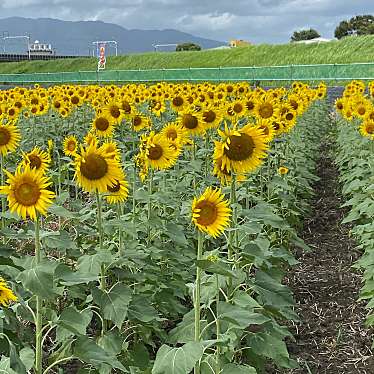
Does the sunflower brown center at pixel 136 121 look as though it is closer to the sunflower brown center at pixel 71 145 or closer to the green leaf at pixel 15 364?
the sunflower brown center at pixel 71 145

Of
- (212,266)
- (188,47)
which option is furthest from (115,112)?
(188,47)

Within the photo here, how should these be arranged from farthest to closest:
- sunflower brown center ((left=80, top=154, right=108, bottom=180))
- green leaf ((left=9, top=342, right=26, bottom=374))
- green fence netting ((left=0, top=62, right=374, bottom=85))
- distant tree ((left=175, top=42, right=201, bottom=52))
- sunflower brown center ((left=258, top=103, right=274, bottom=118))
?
distant tree ((left=175, top=42, right=201, bottom=52))
green fence netting ((left=0, top=62, right=374, bottom=85))
sunflower brown center ((left=258, top=103, right=274, bottom=118))
sunflower brown center ((left=80, top=154, right=108, bottom=180))
green leaf ((left=9, top=342, right=26, bottom=374))

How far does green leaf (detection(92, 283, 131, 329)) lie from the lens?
10.2 ft

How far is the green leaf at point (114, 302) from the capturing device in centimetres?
311

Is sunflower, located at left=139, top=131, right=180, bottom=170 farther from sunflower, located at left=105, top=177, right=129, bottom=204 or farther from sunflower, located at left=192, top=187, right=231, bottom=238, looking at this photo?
sunflower, located at left=192, top=187, right=231, bottom=238

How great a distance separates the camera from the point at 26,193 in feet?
8.98

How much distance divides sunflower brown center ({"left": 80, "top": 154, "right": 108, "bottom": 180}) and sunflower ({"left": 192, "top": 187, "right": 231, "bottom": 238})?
635mm

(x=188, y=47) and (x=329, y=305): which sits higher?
(x=188, y=47)

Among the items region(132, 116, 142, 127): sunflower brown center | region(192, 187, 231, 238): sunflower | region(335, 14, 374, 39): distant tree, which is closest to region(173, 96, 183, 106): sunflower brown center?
region(132, 116, 142, 127): sunflower brown center

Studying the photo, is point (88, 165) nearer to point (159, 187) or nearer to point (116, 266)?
point (116, 266)

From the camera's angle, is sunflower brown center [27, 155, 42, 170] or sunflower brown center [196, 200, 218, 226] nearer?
Result: sunflower brown center [196, 200, 218, 226]

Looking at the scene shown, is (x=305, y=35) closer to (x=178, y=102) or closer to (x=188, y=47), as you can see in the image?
(x=188, y=47)

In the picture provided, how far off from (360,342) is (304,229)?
267 cm

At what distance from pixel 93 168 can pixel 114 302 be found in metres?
0.60
